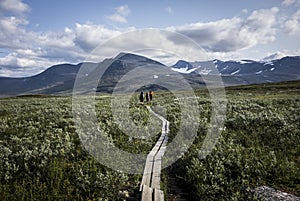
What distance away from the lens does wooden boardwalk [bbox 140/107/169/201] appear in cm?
842

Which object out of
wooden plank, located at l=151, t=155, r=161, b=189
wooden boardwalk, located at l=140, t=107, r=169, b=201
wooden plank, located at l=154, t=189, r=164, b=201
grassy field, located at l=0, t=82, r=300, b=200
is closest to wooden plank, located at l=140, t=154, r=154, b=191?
wooden boardwalk, located at l=140, t=107, r=169, b=201

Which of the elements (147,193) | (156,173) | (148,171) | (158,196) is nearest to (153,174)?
(156,173)

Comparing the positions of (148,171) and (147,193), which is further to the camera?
(148,171)

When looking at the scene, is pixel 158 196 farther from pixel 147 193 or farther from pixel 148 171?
pixel 148 171

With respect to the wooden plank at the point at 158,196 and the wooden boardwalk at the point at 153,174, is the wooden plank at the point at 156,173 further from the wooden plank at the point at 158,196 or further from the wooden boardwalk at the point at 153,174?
the wooden plank at the point at 158,196

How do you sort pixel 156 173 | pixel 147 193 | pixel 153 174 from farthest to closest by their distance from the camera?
pixel 156 173 < pixel 153 174 < pixel 147 193

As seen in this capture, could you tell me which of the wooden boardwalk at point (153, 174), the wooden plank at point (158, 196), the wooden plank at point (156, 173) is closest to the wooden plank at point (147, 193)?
the wooden boardwalk at point (153, 174)

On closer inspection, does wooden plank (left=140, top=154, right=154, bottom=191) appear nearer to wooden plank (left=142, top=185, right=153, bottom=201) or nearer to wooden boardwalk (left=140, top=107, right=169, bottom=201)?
wooden boardwalk (left=140, top=107, right=169, bottom=201)

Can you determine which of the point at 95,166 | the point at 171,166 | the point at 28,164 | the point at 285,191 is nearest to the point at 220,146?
the point at 171,166

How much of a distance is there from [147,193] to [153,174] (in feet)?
7.04

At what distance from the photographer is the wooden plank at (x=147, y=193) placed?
26.9 ft

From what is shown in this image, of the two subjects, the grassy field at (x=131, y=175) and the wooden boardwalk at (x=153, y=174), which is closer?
the wooden boardwalk at (x=153, y=174)

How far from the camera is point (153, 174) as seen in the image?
1066 cm

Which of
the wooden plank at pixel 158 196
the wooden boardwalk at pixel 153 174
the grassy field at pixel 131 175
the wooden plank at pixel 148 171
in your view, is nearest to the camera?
the wooden plank at pixel 158 196
